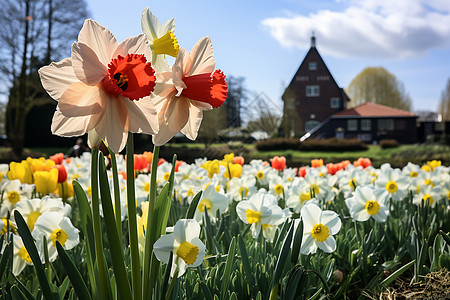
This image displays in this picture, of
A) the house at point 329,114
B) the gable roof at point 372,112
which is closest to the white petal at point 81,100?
the house at point 329,114

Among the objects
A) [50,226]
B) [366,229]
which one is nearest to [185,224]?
[50,226]

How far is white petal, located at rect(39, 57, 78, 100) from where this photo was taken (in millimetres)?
812

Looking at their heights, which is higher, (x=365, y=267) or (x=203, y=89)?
(x=203, y=89)

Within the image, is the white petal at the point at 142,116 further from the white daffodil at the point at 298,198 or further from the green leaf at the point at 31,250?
the white daffodil at the point at 298,198

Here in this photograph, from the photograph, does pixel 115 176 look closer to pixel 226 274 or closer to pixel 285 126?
pixel 226 274

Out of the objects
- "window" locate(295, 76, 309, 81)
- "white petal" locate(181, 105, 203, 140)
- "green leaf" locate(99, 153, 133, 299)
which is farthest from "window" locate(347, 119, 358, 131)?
"green leaf" locate(99, 153, 133, 299)

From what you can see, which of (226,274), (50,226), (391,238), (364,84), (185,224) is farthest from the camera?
(364,84)

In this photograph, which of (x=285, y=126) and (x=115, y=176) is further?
(x=285, y=126)

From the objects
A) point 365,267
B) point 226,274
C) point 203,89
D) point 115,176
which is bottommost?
point 365,267

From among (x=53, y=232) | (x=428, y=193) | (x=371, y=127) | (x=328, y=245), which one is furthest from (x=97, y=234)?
(x=371, y=127)

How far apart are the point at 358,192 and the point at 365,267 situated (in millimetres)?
316

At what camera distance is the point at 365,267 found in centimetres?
175

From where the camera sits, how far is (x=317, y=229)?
1.45 meters

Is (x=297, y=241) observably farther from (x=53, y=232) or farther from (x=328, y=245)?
(x=53, y=232)
